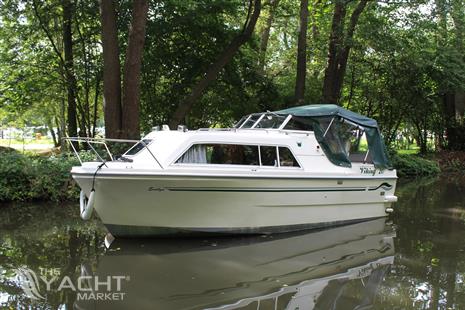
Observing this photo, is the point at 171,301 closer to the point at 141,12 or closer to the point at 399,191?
the point at 141,12

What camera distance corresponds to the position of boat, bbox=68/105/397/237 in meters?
7.66

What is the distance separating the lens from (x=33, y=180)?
11.2 meters

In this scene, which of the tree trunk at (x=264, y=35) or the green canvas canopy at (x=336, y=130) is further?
the tree trunk at (x=264, y=35)

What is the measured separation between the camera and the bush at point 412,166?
20.7m

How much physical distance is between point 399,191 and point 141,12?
1001 cm

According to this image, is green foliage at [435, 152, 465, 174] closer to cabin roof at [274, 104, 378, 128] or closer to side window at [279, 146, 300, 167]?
cabin roof at [274, 104, 378, 128]

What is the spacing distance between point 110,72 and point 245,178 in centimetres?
668

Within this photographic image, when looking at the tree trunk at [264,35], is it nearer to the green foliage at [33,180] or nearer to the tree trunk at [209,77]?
the tree trunk at [209,77]

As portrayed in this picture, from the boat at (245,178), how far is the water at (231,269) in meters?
0.38

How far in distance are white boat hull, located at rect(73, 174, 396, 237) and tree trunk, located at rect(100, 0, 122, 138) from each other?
218 inches

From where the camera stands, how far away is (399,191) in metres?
15.8

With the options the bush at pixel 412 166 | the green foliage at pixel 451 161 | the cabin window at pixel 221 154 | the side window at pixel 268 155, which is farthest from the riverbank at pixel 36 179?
the green foliage at pixel 451 161

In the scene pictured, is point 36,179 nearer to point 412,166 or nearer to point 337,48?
point 337,48

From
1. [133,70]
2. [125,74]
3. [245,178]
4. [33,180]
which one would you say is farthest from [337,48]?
[33,180]
